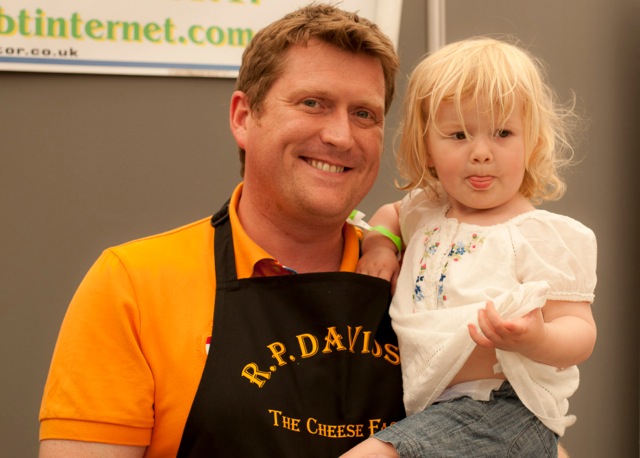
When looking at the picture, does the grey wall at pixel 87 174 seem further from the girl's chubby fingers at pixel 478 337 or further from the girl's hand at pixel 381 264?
the girl's chubby fingers at pixel 478 337

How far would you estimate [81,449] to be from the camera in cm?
115

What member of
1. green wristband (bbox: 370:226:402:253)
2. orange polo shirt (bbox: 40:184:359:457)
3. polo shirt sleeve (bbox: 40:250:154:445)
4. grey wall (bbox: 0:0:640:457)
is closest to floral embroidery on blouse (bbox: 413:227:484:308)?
green wristband (bbox: 370:226:402:253)

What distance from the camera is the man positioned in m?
1.17

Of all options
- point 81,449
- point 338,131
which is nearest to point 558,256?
point 338,131

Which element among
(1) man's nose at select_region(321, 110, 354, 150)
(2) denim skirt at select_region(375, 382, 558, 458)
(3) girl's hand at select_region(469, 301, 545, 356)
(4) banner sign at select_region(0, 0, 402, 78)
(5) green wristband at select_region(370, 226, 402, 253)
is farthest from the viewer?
(4) banner sign at select_region(0, 0, 402, 78)

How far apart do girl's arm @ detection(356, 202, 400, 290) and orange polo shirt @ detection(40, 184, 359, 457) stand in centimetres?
31

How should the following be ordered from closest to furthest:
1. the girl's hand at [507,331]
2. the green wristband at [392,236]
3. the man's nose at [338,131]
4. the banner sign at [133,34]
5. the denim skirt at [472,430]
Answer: the girl's hand at [507,331] < the denim skirt at [472,430] < the man's nose at [338,131] < the green wristband at [392,236] < the banner sign at [133,34]

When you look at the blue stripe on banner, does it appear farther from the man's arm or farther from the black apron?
the man's arm

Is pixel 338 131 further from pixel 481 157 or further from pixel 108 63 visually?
pixel 108 63

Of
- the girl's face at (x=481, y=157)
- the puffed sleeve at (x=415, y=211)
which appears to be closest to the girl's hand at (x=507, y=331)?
the girl's face at (x=481, y=157)

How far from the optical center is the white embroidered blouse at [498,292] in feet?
3.72

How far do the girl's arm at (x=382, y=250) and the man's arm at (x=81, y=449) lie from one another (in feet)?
1.70

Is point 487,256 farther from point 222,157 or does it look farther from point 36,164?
point 36,164

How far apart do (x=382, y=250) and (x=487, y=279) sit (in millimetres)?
285
